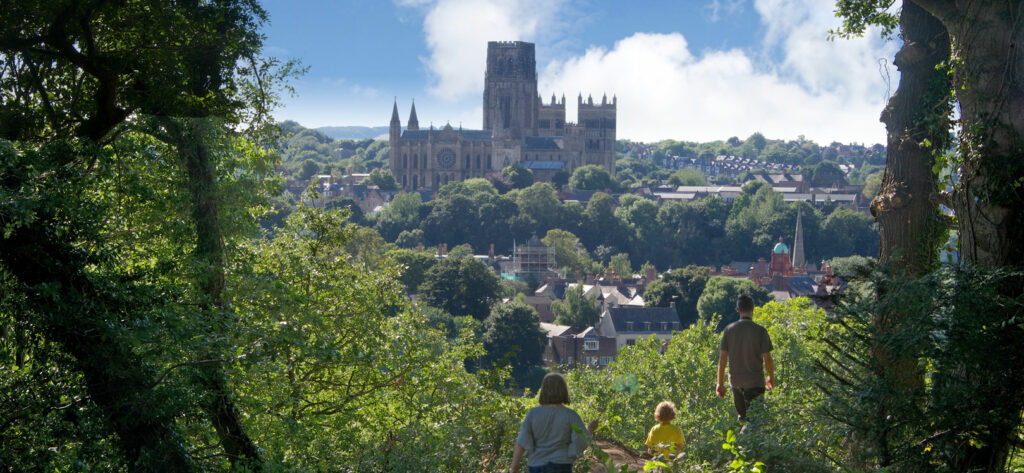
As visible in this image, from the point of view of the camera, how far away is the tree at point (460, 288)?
203ft

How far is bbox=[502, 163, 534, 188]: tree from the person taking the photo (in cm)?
12031

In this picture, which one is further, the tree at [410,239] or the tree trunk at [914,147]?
the tree at [410,239]

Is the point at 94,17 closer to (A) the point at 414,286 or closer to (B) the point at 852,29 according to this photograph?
(B) the point at 852,29

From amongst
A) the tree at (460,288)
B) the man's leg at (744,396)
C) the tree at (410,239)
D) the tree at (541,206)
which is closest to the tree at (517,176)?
the tree at (541,206)

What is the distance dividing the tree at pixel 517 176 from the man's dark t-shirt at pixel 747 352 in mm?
111140

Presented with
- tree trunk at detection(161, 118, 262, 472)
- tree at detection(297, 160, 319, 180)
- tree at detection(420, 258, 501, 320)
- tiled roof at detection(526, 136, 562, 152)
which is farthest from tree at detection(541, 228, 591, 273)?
tree trunk at detection(161, 118, 262, 472)

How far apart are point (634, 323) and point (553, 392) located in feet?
183

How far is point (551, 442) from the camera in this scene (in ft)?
20.2

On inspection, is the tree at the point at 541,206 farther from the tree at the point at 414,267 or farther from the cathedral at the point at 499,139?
the tree at the point at 414,267

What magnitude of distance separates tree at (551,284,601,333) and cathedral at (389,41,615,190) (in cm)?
6281

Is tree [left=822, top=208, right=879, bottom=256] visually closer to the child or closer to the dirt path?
the dirt path

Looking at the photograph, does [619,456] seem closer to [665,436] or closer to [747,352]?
[747,352]

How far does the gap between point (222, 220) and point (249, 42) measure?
1712 mm

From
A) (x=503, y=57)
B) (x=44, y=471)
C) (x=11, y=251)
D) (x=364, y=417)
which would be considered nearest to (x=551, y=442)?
(x=44, y=471)
